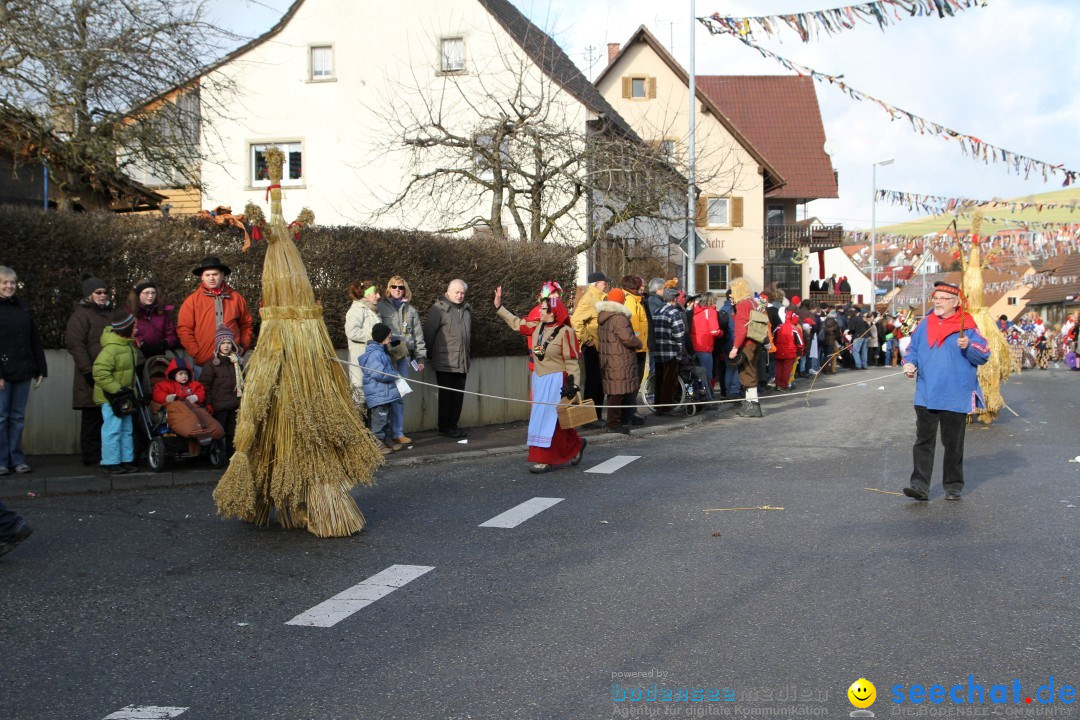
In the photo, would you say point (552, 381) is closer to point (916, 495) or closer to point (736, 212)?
point (916, 495)

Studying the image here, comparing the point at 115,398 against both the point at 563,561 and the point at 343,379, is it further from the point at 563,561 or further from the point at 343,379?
the point at 563,561

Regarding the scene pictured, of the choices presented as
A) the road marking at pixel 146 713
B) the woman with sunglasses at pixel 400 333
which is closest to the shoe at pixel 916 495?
the woman with sunglasses at pixel 400 333

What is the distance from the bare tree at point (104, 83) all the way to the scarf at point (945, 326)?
996 centimetres

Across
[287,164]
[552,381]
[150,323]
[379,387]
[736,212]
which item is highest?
[287,164]

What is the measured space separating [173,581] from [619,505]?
3568mm

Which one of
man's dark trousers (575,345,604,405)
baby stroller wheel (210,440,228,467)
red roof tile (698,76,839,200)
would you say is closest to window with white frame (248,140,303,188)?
man's dark trousers (575,345,604,405)

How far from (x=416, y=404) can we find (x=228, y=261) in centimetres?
298

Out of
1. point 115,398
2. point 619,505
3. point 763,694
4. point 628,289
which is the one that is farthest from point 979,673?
point 628,289

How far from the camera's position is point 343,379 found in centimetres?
755

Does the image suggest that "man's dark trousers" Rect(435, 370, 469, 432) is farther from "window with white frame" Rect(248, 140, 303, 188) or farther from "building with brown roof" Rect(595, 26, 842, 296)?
"window with white frame" Rect(248, 140, 303, 188)

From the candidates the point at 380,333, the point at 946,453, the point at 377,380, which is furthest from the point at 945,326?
the point at 377,380

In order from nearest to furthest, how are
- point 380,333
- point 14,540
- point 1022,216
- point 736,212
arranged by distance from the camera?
point 14,540
point 380,333
point 736,212
point 1022,216

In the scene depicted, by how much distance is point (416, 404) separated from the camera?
44.4ft

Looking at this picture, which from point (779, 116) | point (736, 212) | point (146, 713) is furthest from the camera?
point (779, 116)
